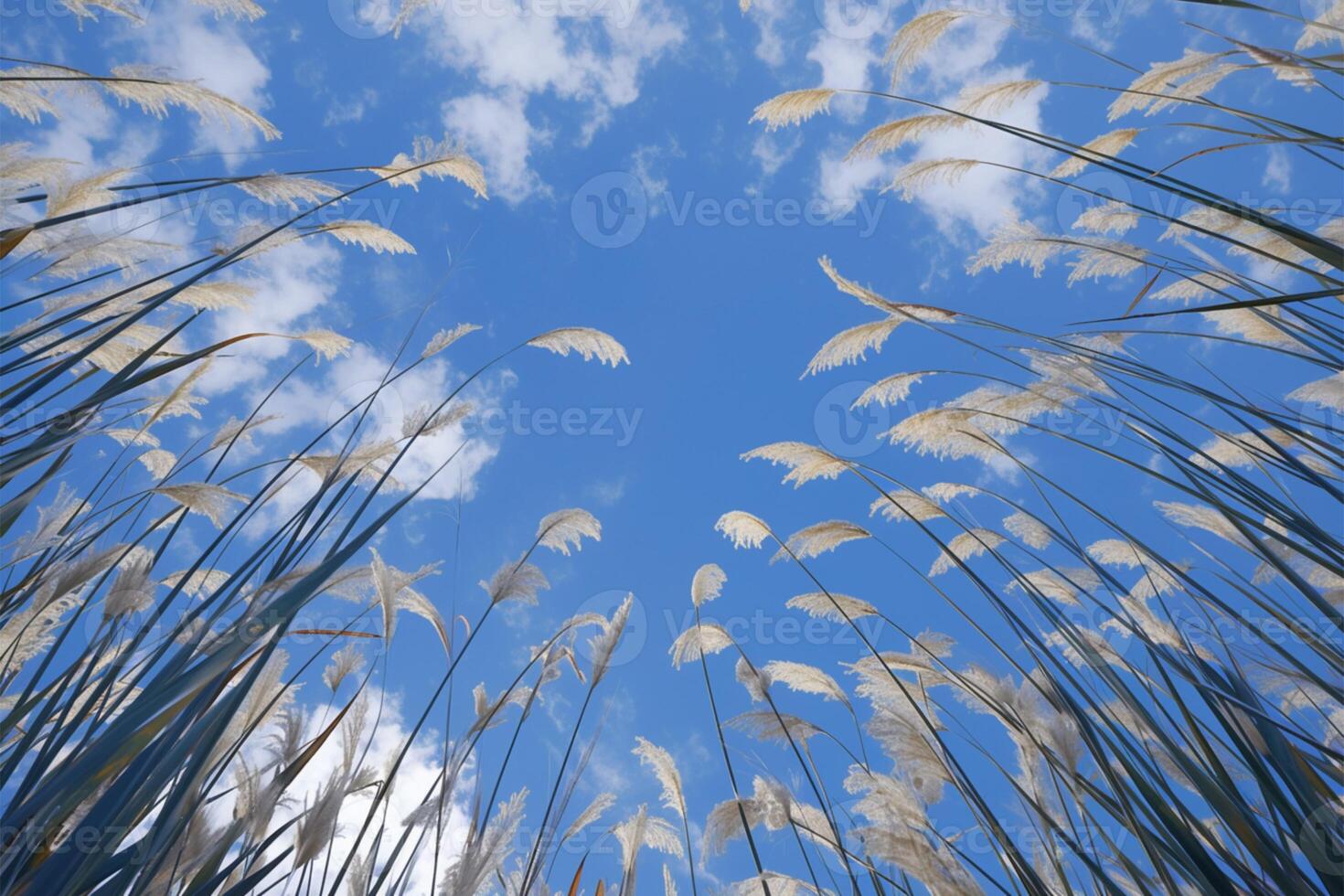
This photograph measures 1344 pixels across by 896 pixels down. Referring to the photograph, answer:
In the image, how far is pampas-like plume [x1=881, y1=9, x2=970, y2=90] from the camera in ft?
7.94

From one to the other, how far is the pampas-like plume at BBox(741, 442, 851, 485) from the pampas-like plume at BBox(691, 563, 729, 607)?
65 centimetres

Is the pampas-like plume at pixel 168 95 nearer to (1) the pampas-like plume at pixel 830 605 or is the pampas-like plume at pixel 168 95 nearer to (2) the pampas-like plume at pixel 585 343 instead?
(2) the pampas-like plume at pixel 585 343

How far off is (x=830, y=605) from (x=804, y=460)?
0.60m

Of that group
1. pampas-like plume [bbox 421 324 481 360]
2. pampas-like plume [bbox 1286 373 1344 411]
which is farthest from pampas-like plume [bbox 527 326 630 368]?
pampas-like plume [bbox 1286 373 1344 411]

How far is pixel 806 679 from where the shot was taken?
301 cm

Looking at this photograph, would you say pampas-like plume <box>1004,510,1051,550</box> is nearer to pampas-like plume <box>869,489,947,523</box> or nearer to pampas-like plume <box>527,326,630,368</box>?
pampas-like plume <box>869,489,947,523</box>

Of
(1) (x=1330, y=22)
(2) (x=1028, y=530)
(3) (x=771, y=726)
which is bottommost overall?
(3) (x=771, y=726)

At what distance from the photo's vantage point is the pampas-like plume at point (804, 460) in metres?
3.00

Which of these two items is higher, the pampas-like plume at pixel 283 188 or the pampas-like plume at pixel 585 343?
the pampas-like plume at pixel 585 343

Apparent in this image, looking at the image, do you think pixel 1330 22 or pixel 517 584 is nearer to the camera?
pixel 1330 22

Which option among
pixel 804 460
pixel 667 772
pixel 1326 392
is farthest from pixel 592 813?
pixel 1326 392

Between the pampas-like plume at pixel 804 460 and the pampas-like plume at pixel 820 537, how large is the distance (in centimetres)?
20

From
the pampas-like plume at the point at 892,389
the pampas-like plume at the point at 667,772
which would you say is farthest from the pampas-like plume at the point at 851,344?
the pampas-like plume at the point at 667,772

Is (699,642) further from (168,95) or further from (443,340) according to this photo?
(168,95)
